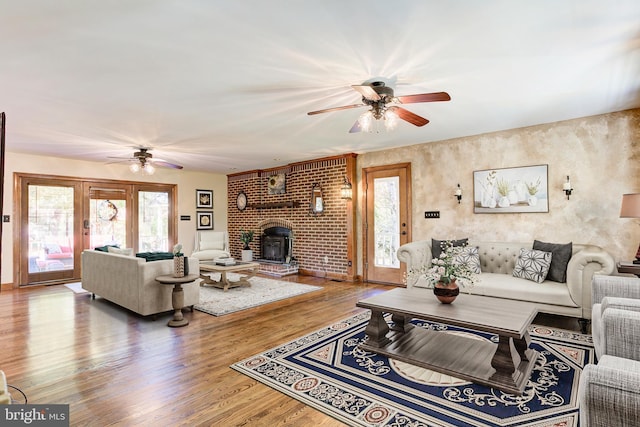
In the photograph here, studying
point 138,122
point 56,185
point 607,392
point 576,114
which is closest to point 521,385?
point 607,392

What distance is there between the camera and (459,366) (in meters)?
2.56

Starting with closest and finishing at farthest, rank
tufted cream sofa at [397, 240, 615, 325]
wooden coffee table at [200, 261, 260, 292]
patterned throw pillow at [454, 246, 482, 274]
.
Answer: tufted cream sofa at [397, 240, 615, 325], patterned throw pillow at [454, 246, 482, 274], wooden coffee table at [200, 261, 260, 292]

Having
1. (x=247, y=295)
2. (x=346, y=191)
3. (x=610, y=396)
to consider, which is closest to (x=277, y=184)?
(x=346, y=191)

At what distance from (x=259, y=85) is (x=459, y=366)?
9.34 ft

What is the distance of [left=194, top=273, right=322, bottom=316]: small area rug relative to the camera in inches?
173

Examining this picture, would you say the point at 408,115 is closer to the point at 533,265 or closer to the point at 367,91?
the point at 367,91

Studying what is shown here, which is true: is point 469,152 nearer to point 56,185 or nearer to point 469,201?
point 469,201

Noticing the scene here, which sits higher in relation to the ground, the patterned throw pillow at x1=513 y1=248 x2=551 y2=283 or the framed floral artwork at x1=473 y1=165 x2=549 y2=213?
the framed floral artwork at x1=473 y1=165 x2=549 y2=213

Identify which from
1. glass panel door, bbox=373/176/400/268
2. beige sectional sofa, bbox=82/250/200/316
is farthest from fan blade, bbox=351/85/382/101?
glass panel door, bbox=373/176/400/268

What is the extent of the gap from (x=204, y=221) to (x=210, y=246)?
1.26m

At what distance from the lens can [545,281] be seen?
383cm

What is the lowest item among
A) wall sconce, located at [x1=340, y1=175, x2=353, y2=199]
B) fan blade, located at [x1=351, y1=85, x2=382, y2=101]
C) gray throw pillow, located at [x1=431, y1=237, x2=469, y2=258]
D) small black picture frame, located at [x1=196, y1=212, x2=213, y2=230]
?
gray throw pillow, located at [x1=431, y1=237, x2=469, y2=258]

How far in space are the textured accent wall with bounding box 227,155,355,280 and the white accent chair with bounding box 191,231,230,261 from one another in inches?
29.5

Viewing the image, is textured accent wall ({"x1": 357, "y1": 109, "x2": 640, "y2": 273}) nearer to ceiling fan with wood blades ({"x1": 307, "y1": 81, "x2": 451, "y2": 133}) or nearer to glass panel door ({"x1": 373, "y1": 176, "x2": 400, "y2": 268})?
glass panel door ({"x1": 373, "y1": 176, "x2": 400, "y2": 268})
